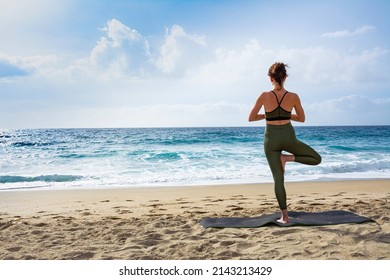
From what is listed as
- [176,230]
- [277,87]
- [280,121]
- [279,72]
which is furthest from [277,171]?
[176,230]

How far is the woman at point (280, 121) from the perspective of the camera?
13.4 ft

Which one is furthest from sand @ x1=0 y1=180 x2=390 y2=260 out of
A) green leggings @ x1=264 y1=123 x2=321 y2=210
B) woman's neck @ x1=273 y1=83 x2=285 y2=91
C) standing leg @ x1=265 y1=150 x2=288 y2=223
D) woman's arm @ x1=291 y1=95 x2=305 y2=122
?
woman's neck @ x1=273 y1=83 x2=285 y2=91

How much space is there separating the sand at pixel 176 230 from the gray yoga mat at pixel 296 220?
0.14 meters

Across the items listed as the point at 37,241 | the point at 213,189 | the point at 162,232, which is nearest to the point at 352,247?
the point at 162,232

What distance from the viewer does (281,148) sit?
4.22 meters

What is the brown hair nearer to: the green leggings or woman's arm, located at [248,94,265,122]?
woman's arm, located at [248,94,265,122]

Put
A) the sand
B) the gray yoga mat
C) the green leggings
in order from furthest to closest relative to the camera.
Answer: the gray yoga mat < the green leggings < the sand

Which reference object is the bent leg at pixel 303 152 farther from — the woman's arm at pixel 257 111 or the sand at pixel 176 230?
the sand at pixel 176 230

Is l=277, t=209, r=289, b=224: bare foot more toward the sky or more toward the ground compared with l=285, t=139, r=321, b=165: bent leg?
more toward the ground

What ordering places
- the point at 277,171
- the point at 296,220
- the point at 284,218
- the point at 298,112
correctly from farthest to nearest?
1. the point at 296,220
2. the point at 284,218
3. the point at 277,171
4. the point at 298,112

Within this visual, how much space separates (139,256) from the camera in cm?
336

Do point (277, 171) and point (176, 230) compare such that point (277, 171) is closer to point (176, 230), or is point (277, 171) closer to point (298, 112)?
point (298, 112)

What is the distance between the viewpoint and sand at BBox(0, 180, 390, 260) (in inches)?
135

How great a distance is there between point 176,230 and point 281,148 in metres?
1.54
